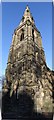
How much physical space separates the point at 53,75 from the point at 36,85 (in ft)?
20.1

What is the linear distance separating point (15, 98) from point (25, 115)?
2329 mm

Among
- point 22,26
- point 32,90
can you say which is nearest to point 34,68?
point 32,90

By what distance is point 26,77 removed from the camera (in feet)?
64.5

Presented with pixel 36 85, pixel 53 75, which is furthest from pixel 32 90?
pixel 53 75

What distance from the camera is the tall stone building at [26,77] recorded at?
18891mm

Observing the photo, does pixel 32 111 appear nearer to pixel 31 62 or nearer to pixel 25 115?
pixel 25 115

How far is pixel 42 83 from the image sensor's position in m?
21.1

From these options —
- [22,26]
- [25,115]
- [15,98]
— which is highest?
[22,26]

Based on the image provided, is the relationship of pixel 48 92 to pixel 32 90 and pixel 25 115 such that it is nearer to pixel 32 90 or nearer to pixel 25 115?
pixel 32 90

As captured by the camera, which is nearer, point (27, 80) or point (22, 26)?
point (27, 80)

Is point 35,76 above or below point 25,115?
above

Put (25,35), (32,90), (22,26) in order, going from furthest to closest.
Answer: (22,26) < (25,35) < (32,90)

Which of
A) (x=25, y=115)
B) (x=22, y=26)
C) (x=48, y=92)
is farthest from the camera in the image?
(x=22, y=26)

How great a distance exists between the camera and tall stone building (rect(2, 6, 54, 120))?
18.9 meters
